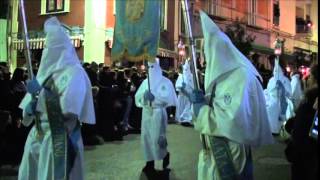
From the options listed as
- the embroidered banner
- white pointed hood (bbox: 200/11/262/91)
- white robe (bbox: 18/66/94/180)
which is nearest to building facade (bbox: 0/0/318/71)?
the embroidered banner

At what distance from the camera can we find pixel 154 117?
961 centimetres

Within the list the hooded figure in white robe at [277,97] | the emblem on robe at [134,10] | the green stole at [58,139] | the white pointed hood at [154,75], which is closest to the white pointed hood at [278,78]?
the hooded figure in white robe at [277,97]

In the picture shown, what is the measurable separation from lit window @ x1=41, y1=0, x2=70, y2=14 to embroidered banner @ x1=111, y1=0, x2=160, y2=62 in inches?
753

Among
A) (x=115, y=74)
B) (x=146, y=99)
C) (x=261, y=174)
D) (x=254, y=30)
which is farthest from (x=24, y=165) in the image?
(x=254, y=30)

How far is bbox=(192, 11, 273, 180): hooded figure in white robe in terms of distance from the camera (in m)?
4.94

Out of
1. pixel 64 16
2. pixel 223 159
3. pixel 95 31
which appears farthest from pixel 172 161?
pixel 64 16

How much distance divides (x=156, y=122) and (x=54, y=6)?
694 inches

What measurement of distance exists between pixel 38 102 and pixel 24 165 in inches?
26.8

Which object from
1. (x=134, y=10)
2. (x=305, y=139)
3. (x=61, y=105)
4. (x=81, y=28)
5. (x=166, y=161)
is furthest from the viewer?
(x=81, y=28)

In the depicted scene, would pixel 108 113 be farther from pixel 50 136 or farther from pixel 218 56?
pixel 218 56

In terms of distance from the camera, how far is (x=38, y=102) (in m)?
5.92

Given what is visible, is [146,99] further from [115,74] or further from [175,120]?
[175,120]

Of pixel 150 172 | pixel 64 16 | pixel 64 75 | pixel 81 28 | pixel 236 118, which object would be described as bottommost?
pixel 150 172

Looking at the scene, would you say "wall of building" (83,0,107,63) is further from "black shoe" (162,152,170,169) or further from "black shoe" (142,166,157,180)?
"black shoe" (142,166,157,180)
